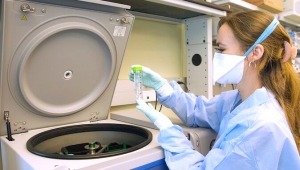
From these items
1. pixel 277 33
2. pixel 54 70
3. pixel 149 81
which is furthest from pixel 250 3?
pixel 54 70

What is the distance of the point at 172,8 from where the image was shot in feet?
4.95

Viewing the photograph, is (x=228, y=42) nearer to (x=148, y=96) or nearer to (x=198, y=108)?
(x=198, y=108)

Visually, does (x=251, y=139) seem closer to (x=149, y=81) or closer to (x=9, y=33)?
(x=149, y=81)

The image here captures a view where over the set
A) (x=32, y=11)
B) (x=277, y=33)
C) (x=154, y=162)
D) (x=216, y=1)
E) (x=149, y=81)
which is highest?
(x=216, y=1)

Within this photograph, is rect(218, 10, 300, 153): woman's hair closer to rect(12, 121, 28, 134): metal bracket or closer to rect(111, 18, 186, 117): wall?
rect(111, 18, 186, 117): wall

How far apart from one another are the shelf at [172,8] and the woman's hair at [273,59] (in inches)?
13.7

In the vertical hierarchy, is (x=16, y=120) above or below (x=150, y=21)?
below

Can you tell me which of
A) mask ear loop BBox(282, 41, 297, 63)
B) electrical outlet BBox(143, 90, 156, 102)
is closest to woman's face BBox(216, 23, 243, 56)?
mask ear loop BBox(282, 41, 297, 63)

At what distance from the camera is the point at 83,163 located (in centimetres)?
74

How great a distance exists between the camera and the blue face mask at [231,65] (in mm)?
958

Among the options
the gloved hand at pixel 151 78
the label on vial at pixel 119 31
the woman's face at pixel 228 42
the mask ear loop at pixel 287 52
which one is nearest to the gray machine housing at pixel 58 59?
the label on vial at pixel 119 31

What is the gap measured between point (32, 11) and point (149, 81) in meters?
0.60

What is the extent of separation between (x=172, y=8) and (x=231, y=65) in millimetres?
658

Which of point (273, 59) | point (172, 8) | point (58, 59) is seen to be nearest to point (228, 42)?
point (273, 59)
